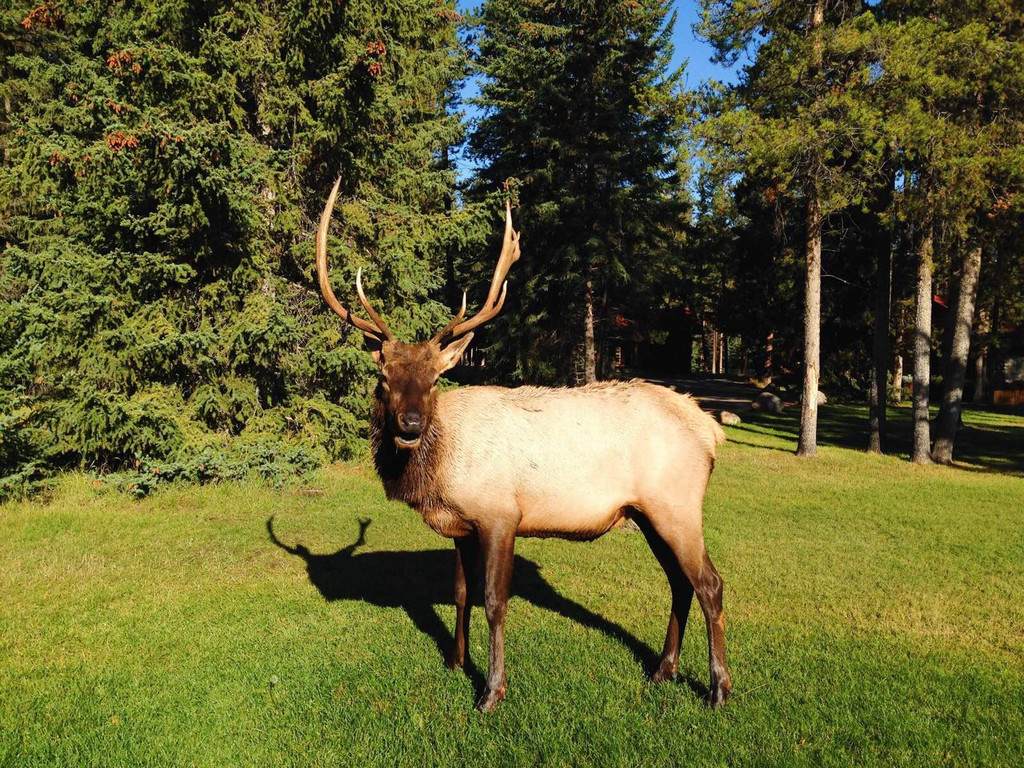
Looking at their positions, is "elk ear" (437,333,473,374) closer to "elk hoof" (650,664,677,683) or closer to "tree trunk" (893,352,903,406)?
"elk hoof" (650,664,677,683)

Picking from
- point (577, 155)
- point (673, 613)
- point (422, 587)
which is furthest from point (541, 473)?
point (577, 155)

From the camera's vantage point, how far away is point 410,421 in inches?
173

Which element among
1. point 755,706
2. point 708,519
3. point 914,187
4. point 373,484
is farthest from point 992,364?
point 755,706

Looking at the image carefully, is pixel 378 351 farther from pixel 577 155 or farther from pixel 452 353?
pixel 577 155

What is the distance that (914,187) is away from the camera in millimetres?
14812

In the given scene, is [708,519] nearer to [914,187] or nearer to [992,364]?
[914,187]

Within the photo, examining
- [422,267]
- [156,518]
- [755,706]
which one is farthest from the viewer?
[422,267]

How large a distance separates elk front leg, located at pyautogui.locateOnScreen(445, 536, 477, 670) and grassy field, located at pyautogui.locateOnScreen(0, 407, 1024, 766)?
16 cm

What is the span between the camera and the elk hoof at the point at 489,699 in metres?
4.55

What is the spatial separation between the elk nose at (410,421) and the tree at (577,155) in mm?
15373

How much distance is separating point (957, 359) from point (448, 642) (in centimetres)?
1571

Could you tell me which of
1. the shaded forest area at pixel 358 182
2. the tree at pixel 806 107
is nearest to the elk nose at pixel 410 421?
the shaded forest area at pixel 358 182

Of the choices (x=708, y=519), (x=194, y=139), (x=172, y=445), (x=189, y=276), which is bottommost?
(x=708, y=519)

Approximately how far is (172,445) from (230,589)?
4881 millimetres
